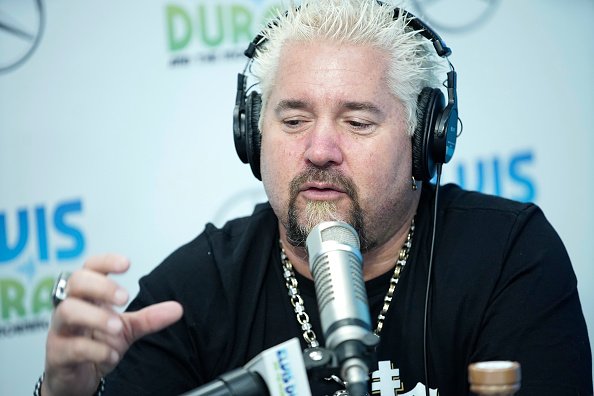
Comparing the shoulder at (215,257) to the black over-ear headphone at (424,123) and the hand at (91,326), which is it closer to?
the black over-ear headphone at (424,123)

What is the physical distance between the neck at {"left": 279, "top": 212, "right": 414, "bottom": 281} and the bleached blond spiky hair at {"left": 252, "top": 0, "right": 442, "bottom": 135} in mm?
257

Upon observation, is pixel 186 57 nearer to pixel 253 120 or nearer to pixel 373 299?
pixel 253 120

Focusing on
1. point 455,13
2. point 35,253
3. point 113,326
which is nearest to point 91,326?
point 113,326

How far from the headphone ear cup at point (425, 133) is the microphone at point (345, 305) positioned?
59cm

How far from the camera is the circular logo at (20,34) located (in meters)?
2.56

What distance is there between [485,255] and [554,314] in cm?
19

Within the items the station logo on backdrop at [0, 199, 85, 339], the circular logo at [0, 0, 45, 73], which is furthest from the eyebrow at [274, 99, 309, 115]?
the circular logo at [0, 0, 45, 73]

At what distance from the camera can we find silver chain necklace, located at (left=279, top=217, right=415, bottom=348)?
1772 mm

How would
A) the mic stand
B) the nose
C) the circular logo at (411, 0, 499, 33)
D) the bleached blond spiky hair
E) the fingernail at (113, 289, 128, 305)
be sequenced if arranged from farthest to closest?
the circular logo at (411, 0, 499, 33), the bleached blond spiky hair, the nose, the fingernail at (113, 289, 128, 305), the mic stand

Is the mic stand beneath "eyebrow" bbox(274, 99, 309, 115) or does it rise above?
beneath

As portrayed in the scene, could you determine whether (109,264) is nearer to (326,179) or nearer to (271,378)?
(271,378)

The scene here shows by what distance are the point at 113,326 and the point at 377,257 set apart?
805mm

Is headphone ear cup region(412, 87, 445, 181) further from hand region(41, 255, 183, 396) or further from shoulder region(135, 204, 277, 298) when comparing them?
hand region(41, 255, 183, 396)

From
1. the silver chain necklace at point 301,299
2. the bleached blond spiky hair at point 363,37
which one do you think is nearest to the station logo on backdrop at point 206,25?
the bleached blond spiky hair at point 363,37
